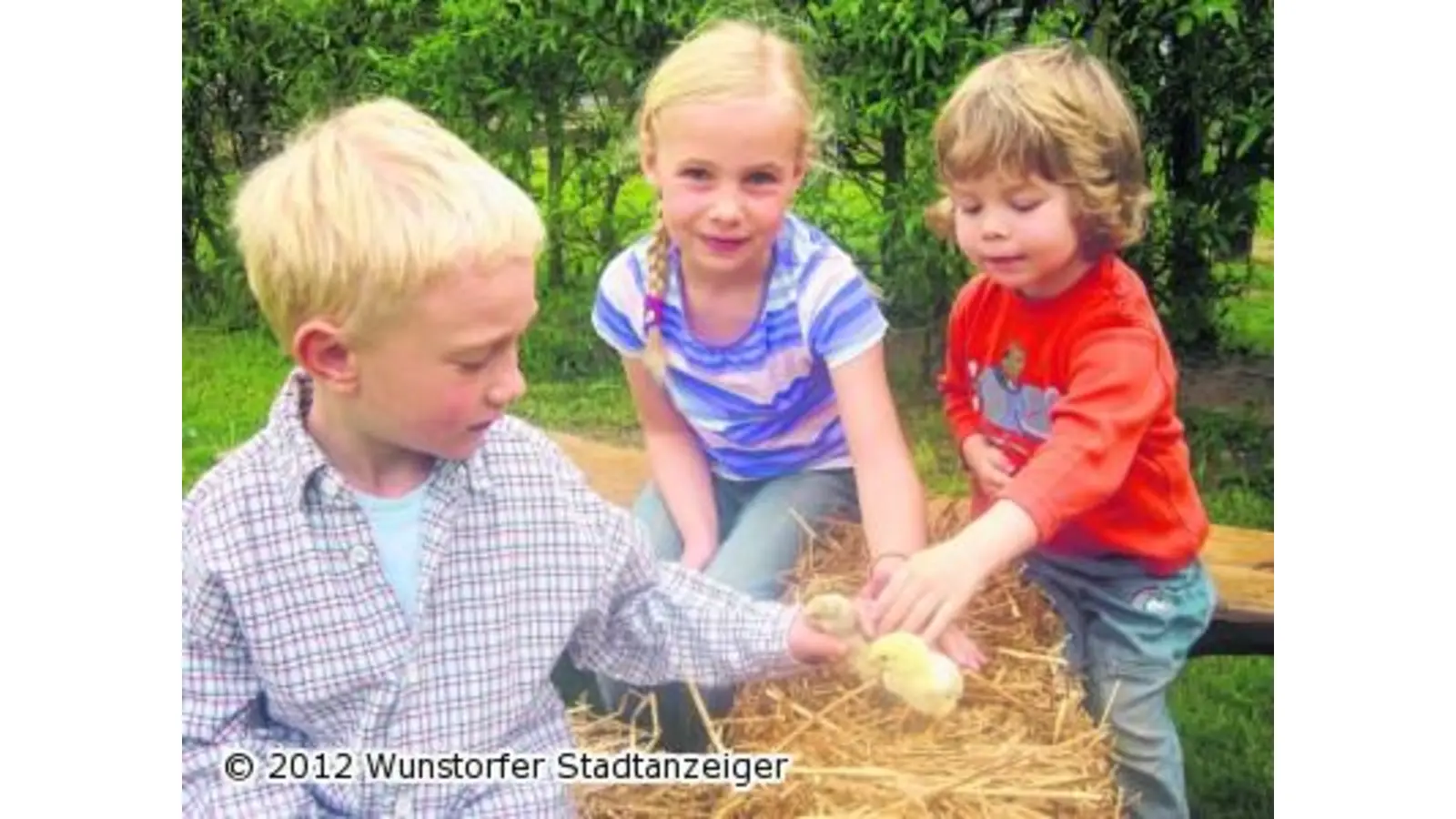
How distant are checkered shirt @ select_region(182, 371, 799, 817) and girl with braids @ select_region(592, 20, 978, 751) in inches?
2.7

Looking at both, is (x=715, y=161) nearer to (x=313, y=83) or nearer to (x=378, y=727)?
(x=313, y=83)

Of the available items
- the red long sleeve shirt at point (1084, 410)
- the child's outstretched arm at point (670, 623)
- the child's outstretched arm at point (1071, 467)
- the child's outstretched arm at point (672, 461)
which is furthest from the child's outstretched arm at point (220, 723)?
the red long sleeve shirt at point (1084, 410)

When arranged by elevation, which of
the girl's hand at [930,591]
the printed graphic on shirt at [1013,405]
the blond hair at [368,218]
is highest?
the blond hair at [368,218]

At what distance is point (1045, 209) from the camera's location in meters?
2.95

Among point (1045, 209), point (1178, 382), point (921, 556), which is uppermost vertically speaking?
point (1045, 209)

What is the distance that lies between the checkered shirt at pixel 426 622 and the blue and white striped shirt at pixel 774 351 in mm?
163

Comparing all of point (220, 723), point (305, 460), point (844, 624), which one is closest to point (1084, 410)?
point (844, 624)

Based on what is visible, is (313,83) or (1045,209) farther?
(313,83)

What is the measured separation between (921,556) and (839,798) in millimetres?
302

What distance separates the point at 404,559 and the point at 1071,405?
81cm

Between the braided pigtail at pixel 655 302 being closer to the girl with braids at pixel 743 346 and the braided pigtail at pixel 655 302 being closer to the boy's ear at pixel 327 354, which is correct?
the girl with braids at pixel 743 346

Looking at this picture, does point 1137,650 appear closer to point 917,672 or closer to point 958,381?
point 917,672

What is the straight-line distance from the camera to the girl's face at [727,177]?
2992 mm

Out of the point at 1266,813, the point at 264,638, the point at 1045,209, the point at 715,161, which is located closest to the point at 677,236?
the point at 715,161
